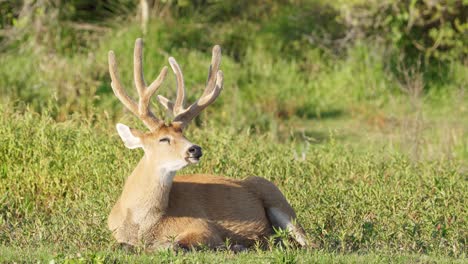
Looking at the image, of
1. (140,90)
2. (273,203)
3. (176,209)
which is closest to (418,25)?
(273,203)

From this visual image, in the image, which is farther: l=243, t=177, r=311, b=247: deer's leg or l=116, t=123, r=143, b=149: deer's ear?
l=243, t=177, r=311, b=247: deer's leg

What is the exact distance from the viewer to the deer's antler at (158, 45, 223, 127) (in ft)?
27.5

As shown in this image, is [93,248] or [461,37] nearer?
[93,248]

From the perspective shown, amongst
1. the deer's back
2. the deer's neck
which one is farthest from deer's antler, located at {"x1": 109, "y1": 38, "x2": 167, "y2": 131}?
the deer's back

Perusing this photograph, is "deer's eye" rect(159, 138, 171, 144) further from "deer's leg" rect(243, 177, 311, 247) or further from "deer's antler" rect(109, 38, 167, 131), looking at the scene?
"deer's leg" rect(243, 177, 311, 247)

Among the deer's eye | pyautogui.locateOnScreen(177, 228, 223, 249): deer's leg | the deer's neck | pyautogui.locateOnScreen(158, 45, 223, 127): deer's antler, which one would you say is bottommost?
pyautogui.locateOnScreen(177, 228, 223, 249): deer's leg

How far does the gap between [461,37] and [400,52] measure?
0.93 metres

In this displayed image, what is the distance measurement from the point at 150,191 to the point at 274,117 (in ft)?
24.8

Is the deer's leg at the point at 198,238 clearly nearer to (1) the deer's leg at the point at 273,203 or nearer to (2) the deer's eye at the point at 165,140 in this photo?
(2) the deer's eye at the point at 165,140

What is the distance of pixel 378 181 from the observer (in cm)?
988

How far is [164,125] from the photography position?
816 cm

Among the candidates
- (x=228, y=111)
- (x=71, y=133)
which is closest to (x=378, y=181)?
(x=71, y=133)

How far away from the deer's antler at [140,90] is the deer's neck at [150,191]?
11.3 inches

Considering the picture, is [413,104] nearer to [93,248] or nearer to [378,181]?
[378,181]
